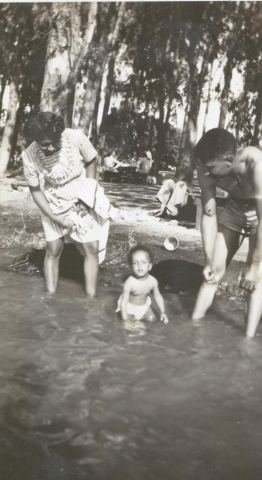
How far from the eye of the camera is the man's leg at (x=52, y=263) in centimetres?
244

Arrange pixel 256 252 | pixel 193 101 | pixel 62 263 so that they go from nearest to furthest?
1. pixel 256 252
2. pixel 193 101
3. pixel 62 263

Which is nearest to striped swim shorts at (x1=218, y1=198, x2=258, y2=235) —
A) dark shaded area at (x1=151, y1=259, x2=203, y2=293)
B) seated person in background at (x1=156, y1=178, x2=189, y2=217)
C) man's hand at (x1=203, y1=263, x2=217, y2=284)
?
man's hand at (x1=203, y1=263, x2=217, y2=284)

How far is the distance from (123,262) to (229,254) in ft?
2.27

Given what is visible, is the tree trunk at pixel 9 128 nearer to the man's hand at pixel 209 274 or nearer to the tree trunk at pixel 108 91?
the tree trunk at pixel 108 91

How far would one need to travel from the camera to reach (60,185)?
231 cm

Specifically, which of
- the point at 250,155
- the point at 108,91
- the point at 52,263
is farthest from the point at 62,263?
the point at 250,155

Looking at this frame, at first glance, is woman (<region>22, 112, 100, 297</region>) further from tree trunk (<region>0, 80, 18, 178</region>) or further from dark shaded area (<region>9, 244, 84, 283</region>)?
tree trunk (<region>0, 80, 18, 178</region>)

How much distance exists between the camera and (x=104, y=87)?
2.54 meters

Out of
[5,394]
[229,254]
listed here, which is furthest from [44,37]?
[5,394]

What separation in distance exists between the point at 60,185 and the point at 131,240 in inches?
23.6

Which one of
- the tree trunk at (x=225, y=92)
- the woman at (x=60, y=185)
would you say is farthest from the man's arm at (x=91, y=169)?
the tree trunk at (x=225, y=92)

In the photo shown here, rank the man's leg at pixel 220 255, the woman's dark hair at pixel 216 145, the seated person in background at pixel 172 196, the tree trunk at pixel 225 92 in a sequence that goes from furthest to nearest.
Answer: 1. the seated person in background at pixel 172 196
2. the tree trunk at pixel 225 92
3. the man's leg at pixel 220 255
4. the woman's dark hair at pixel 216 145

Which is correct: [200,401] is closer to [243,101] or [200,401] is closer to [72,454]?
[72,454]

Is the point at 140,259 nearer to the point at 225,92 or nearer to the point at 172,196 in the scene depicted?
the point at 172,196
